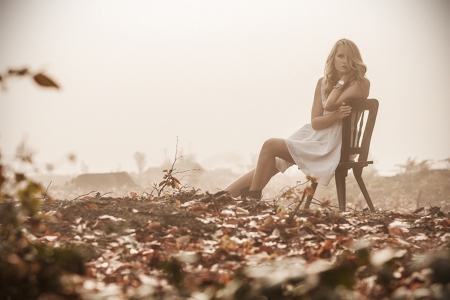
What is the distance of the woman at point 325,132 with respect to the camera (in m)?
4.98

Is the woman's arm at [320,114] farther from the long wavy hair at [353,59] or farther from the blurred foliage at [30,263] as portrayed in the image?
the blurred foliage at [30,263]

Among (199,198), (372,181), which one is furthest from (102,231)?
(372,181)

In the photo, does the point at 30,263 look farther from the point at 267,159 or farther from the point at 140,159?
the point at 140,159

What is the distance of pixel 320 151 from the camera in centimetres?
511

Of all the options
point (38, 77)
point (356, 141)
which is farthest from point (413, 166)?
point (38, 77)

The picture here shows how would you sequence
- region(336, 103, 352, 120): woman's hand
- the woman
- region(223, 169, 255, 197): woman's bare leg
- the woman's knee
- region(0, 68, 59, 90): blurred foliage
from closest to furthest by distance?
region(0, 68, 59, 90): blurred foliage < region(336, 103, 352, 120): woman's hand < the woman < the woman's knee < region(223, 169, 255, 197): woman's bare leg

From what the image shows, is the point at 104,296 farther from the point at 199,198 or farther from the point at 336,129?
the point at 336,129

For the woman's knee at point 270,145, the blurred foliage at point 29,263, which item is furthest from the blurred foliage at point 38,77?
the woman's knee at point 270,145

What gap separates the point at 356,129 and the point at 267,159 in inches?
38.7

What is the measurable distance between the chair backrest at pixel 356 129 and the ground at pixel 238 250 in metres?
0.87

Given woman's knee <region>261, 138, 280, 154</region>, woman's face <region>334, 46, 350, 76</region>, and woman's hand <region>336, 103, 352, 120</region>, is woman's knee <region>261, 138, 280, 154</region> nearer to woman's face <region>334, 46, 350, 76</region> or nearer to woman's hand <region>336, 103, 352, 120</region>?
woman's hand <region>336, 103, 352, 120</region>

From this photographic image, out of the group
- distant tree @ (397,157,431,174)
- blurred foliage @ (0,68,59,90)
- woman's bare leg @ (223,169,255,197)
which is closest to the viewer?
blurred foliage @ (0,68,59,90)

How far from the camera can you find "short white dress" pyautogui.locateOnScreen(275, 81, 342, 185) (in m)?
5.02

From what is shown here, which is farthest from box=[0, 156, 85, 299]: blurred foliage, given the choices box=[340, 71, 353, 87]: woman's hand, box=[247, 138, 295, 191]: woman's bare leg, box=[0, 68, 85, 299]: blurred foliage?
box=[340, 71, 353, 87]: woman's hand
